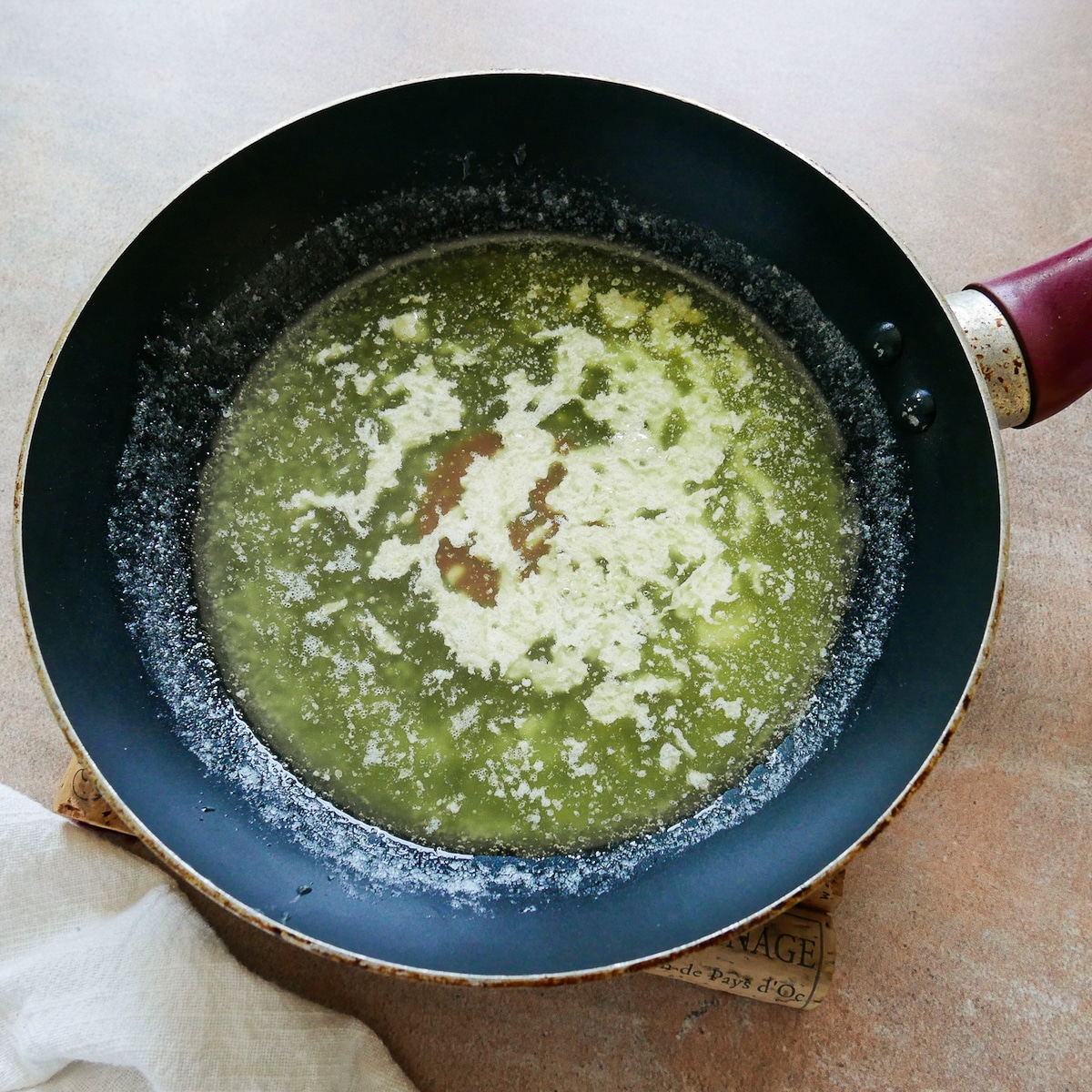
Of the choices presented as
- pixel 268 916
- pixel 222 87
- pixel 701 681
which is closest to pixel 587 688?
pixel 701 681

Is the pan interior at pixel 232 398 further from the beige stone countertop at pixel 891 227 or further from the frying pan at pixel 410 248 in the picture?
the beige stone countertop at pixel 891 227

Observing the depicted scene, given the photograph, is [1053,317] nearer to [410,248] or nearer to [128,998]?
[410,248]

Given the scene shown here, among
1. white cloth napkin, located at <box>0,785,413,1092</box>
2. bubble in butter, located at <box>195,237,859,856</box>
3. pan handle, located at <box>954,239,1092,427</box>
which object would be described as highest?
pan handle, located at <box>954,239,1092,427</box>

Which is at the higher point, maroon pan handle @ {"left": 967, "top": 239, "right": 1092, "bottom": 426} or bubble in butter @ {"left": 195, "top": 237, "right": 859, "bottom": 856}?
maroon pan handle @ {"left": 967, "top": 239, "right": 1092, "bottom": 426}

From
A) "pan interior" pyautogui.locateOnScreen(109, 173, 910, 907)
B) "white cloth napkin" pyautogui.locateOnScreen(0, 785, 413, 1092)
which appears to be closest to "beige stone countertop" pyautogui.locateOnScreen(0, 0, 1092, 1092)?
"white cloth napkin" pyautogui.locateOnScreen(0, 785, 413, 1092)

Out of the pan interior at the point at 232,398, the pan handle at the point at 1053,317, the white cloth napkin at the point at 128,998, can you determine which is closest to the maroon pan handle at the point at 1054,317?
the pan handle at the point at 1053,317

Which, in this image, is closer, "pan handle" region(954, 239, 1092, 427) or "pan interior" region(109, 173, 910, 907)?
"pan handle" region(954, 239, 1092, 427)

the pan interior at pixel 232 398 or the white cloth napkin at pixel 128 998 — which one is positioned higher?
the pan interior at pixel 232 398

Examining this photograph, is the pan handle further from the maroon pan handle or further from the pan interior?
the pan interior
